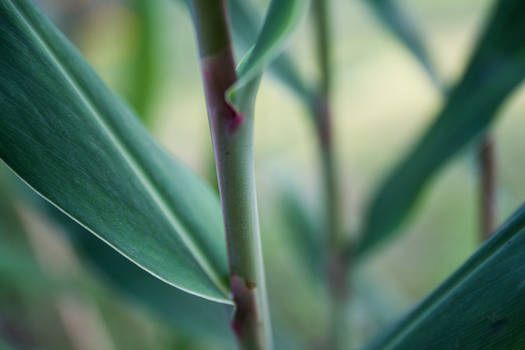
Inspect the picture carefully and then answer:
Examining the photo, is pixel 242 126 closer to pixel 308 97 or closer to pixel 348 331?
pixel 308 97

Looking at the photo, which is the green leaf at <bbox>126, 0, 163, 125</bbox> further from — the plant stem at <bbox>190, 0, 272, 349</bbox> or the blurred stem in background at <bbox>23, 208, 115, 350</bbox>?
the plant stem at <bbox>190, 0, 272, 349</bbox>

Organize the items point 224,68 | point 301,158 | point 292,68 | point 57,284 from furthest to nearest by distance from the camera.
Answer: point 301,158 → point 57,284 → point 292,68 → point 224,68

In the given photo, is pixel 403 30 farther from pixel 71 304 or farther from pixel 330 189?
pixel 71 304

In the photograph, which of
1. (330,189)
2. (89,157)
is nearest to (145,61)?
(330,189)

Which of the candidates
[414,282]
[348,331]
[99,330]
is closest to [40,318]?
[99,330]

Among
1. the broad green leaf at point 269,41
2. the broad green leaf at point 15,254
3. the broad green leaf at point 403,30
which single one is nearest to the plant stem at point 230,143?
the broad green leaf at point 269,41

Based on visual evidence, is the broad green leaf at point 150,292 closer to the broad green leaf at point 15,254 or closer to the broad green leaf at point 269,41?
the broad green leaf at point 15,254

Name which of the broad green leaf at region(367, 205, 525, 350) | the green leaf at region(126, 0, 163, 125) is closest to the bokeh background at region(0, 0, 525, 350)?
the green leaf at region(126, 0, 163, 125)
